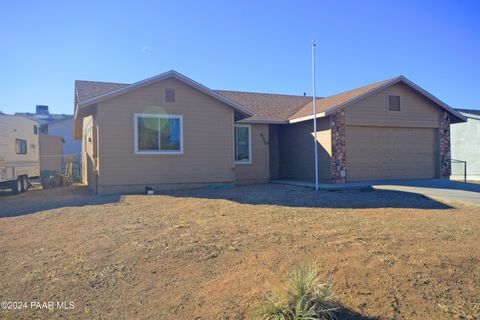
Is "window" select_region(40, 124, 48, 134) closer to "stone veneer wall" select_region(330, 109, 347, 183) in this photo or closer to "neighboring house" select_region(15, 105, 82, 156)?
"neighboring house" select_region(15, 105, 82, 156)

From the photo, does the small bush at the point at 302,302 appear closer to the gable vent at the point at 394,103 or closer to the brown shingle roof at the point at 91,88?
the brown shingle roof at the point at 91,88

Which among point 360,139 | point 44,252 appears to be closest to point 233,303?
point 44,252

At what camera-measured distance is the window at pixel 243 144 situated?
53.3 ft

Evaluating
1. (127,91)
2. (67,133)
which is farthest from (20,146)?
(67,133)

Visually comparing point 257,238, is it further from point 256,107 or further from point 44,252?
point 256,107

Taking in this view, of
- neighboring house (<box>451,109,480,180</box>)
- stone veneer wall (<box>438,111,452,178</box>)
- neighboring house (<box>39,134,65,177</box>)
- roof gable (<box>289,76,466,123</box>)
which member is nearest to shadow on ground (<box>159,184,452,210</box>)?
roof gable (<box>289,76,466,123</box>)

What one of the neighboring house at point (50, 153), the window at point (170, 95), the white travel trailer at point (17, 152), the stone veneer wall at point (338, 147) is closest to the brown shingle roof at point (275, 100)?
the stone veneer wall at point (338, 147)

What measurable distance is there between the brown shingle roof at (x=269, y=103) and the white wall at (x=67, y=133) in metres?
20.3

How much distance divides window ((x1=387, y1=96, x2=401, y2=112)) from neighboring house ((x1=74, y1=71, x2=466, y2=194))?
40 mm

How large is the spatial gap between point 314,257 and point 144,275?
2.23 meters

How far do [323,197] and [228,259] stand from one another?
655 centimetres

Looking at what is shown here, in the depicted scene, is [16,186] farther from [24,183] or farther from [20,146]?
[20,146]

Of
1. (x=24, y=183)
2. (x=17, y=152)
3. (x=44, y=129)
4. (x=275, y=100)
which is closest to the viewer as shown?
(x=17, y=152)

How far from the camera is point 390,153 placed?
15758mm
